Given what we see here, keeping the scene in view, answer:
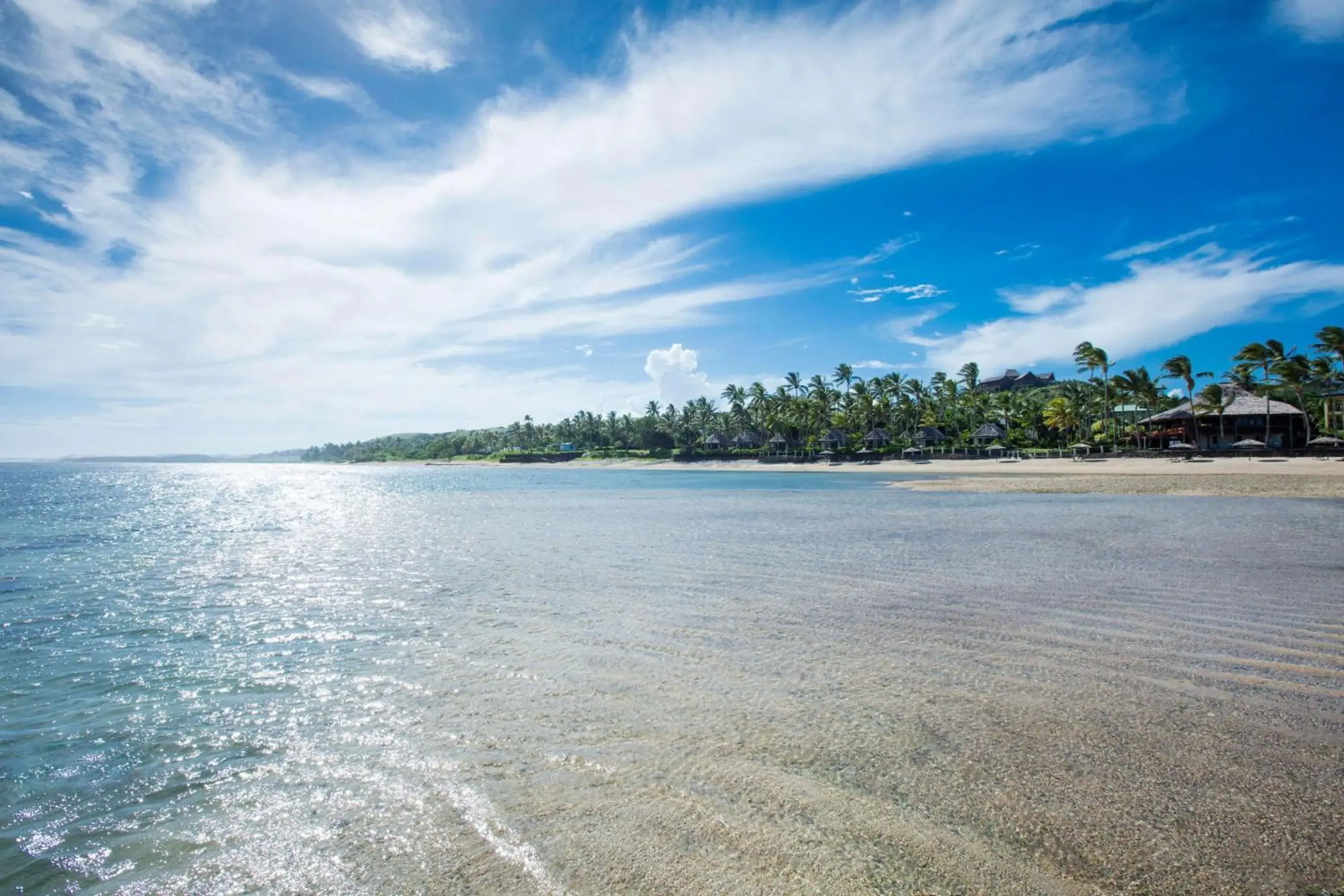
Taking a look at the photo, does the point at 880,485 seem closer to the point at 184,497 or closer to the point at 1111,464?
the point at 1111,464

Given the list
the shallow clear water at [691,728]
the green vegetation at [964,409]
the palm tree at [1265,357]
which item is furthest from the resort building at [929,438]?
the shallow clear water at [691,728]

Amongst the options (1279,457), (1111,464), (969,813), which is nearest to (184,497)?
(969,813)

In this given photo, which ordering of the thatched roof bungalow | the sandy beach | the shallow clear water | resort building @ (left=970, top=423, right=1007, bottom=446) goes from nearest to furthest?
the shallow clear water → the sandy beach → resort building @ (left=970, top=423, right=1007, bottom=446) → the thatched roof bungalow

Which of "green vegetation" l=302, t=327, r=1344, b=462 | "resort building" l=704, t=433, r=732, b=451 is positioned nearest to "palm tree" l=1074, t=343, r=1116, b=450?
"green vegetation" l=302, t=327, r=1344, b=462

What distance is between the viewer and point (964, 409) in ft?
328

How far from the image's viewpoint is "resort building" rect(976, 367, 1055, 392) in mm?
141000

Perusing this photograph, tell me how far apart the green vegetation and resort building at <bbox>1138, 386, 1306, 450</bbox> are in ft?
3.36

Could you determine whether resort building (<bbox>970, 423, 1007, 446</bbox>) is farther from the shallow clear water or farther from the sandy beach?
the shallow clear water

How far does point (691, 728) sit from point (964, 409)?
10425cm

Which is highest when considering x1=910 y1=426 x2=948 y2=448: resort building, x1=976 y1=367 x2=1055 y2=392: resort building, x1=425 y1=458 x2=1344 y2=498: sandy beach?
x1=976 y1=367 x2=1055 y2=392: resort building

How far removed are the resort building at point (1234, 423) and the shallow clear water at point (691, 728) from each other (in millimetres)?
66249

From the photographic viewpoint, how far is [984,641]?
29.5 ft

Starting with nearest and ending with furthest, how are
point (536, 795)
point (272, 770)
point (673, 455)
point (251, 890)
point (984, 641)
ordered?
point (251, 890)
point (536, 795)
point (272, 770)
point (984, 641)
point (673, 455)

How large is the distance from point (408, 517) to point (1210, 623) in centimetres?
3383
